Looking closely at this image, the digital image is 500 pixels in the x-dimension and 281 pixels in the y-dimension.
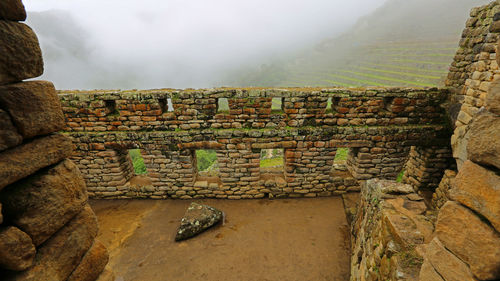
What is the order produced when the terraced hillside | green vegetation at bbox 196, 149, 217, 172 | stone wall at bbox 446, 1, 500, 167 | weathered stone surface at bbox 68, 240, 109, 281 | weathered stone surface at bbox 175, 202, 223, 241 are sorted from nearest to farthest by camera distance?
weathered stone surface at bbox 68, 240, 109, 281 → stone wall at bbox 446, 1, 500, 167 → weathered stone surface at bbox 175, 202, 223, 241 → the terraced hillside → green vegetation at bbox 196, 149, 217, 172

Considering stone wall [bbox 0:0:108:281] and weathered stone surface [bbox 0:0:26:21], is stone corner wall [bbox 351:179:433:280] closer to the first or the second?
stone wall [bbox 0:0:108:281]

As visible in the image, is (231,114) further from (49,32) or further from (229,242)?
(49,32)

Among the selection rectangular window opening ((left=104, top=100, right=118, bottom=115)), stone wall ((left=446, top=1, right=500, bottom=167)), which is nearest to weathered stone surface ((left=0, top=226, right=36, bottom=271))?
rectangular window opening ((left=104, top=100, right=118, bottom=115))

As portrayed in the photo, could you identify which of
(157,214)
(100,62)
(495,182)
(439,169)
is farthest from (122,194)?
(100,62)

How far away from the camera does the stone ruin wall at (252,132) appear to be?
5.00 meters

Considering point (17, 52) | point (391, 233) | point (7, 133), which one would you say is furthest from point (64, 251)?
point (391, 233)

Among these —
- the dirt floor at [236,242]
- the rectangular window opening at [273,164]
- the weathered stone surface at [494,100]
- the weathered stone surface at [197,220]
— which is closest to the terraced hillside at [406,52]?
the rectangular window opening at [273,164]

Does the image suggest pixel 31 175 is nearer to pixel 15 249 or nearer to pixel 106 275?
pixel 15 249

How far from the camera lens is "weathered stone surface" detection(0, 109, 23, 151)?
1.22 m

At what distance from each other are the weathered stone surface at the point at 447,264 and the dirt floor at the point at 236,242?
2920mm

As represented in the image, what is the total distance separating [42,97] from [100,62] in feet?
427

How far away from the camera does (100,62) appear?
102 metres

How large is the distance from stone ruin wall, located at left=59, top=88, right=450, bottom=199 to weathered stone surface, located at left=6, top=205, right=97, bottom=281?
11.6 ft

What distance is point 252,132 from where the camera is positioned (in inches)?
205
